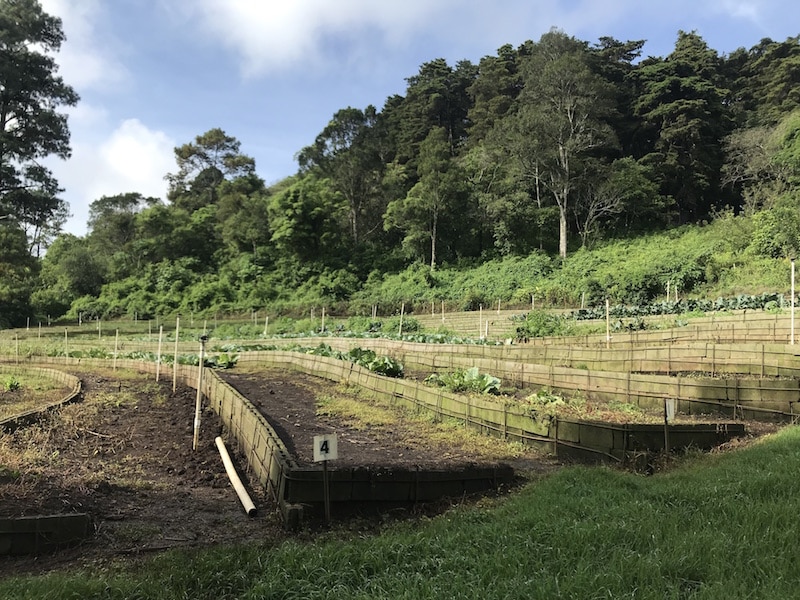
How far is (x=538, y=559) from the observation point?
10.8 feet

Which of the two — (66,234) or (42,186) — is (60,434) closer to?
(42,186)

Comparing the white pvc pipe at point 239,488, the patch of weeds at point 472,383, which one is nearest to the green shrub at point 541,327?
the patch of weeds at point 472,383

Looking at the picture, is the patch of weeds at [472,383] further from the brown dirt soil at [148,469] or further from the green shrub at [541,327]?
the green shrub at [541,327]

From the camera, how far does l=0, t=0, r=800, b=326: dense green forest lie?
91.8 feet

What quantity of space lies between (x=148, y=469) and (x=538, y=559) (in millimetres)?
5449

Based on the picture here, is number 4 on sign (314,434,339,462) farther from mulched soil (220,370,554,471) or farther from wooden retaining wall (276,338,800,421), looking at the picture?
wooden retaining wall (276,338,800,421)

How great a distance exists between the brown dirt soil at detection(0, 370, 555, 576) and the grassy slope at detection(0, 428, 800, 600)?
0.74 m

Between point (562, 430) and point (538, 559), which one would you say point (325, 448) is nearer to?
point (538, 559)

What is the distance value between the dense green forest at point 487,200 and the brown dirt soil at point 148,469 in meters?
18.7

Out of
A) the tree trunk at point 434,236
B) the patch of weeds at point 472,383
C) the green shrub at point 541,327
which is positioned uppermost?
the tree trunk at point 434,236

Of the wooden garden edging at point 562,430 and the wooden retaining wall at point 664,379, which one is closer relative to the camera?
the wooden garden edging at point 562,430

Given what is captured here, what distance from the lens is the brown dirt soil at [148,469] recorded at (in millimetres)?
4312

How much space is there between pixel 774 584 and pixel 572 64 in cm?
3802

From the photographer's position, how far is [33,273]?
107 feet
